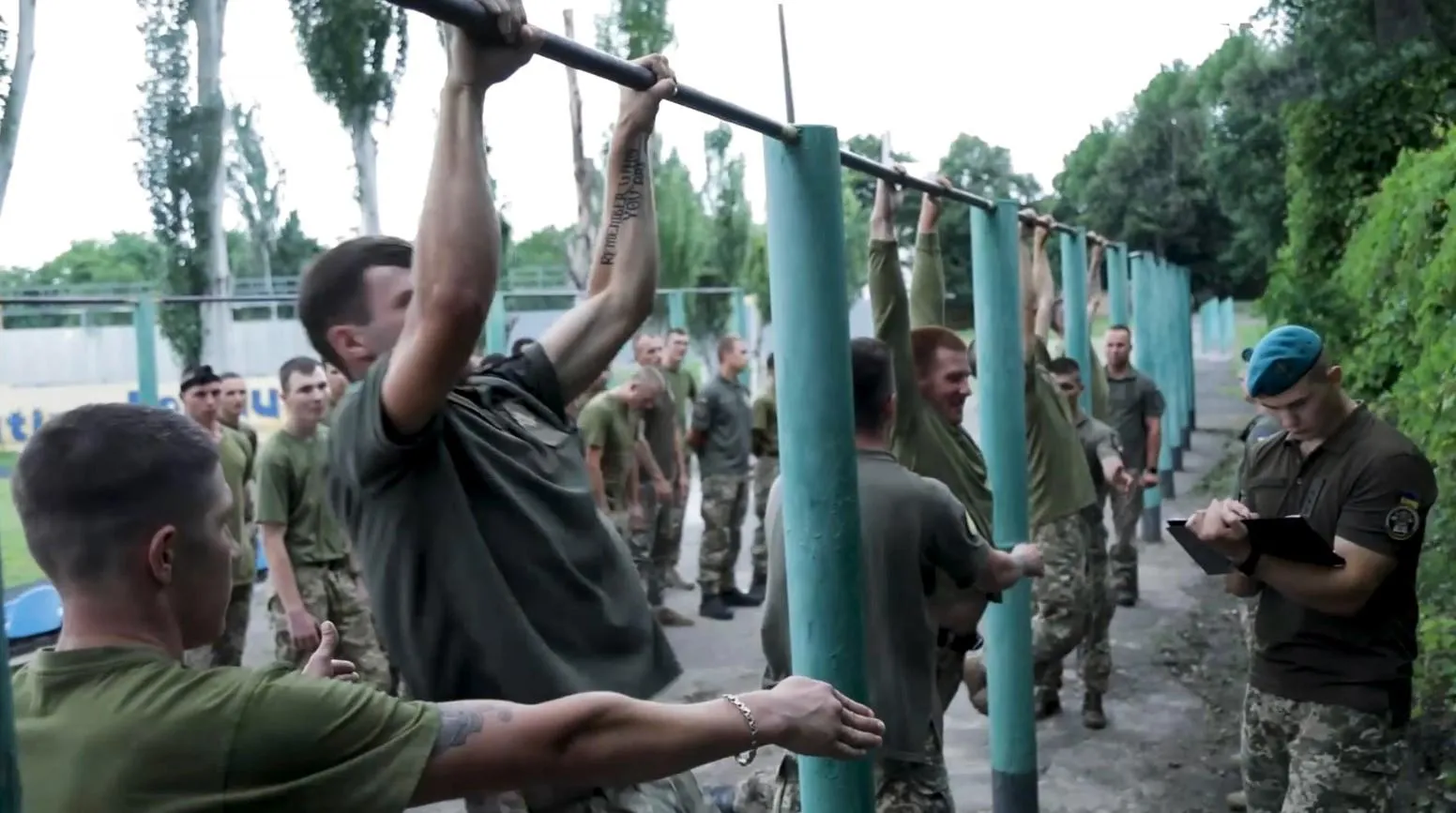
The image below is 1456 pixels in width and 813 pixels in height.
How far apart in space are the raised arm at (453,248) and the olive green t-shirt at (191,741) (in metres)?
0.54


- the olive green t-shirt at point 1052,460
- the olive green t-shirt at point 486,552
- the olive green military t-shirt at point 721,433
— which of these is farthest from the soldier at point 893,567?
the olive green military t-shirt at point 721,433

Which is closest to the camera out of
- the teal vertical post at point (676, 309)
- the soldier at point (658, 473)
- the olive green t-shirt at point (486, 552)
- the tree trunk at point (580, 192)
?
the olive green t-shirt at point (486, 552)

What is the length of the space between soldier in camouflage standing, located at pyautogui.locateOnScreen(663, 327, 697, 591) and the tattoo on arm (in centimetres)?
769

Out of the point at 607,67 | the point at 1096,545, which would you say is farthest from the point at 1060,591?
the point at 607,67

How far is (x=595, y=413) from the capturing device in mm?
9422

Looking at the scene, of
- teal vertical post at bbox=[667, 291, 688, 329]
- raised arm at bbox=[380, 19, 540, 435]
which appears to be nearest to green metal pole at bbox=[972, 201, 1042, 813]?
raised arm at bbox=[380, 19, 540, 435]

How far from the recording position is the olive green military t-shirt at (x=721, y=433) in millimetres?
10516

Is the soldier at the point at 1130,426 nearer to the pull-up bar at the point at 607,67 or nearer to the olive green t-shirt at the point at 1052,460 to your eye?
the olive green t-shirt at the point at 1052,460

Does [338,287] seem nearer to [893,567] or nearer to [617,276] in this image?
[617,276]

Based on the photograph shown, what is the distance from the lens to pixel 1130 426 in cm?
988

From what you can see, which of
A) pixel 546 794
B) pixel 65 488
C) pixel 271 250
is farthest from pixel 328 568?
pixel 271 250

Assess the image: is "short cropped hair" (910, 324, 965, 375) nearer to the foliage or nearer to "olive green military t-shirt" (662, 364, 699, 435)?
"olive green military t-shirt" (662, 364, 699, 435)

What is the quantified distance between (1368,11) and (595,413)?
641cm

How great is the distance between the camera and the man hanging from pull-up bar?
2.03 metres
